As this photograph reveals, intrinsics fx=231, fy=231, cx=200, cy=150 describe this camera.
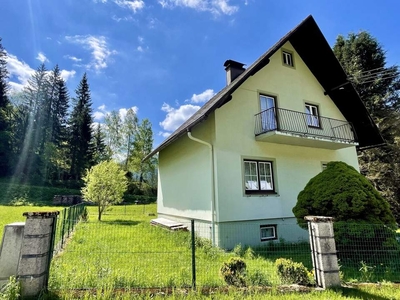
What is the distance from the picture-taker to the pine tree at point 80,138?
111 ft

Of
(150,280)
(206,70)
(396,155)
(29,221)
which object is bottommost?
(150,280)

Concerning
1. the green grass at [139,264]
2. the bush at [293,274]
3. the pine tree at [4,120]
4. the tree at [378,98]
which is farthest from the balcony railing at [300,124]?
the pine tree at [4,120]

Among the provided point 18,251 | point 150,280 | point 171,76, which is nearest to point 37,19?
point 171,76

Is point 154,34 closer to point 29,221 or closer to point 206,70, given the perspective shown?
point 206,70

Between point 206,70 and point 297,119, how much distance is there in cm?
747

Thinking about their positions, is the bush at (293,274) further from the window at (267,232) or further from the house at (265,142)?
the window at (267,232)

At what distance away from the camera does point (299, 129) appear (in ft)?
33.0

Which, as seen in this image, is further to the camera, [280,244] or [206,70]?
[206,70]

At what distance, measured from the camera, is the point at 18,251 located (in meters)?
3.78

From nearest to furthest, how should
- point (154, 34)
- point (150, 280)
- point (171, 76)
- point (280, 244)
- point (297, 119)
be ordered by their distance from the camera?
point (150, 280), point (280, 244), point (297, 119), point (154, 34), point (171, 76)

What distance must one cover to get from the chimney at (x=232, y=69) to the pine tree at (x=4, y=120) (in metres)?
33.5

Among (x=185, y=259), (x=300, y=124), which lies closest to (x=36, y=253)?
(x=185, y=259)

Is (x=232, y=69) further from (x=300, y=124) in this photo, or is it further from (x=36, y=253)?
(x=36, y=253)

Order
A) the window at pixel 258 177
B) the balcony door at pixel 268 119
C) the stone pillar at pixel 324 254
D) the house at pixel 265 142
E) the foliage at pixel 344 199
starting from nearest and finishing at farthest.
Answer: the stone pillar at pixel 324 254
the foliage at pixel 344 199
the house at pixel 265 142
the window at pixel 258 177
the balcony door at pixel 268 119
